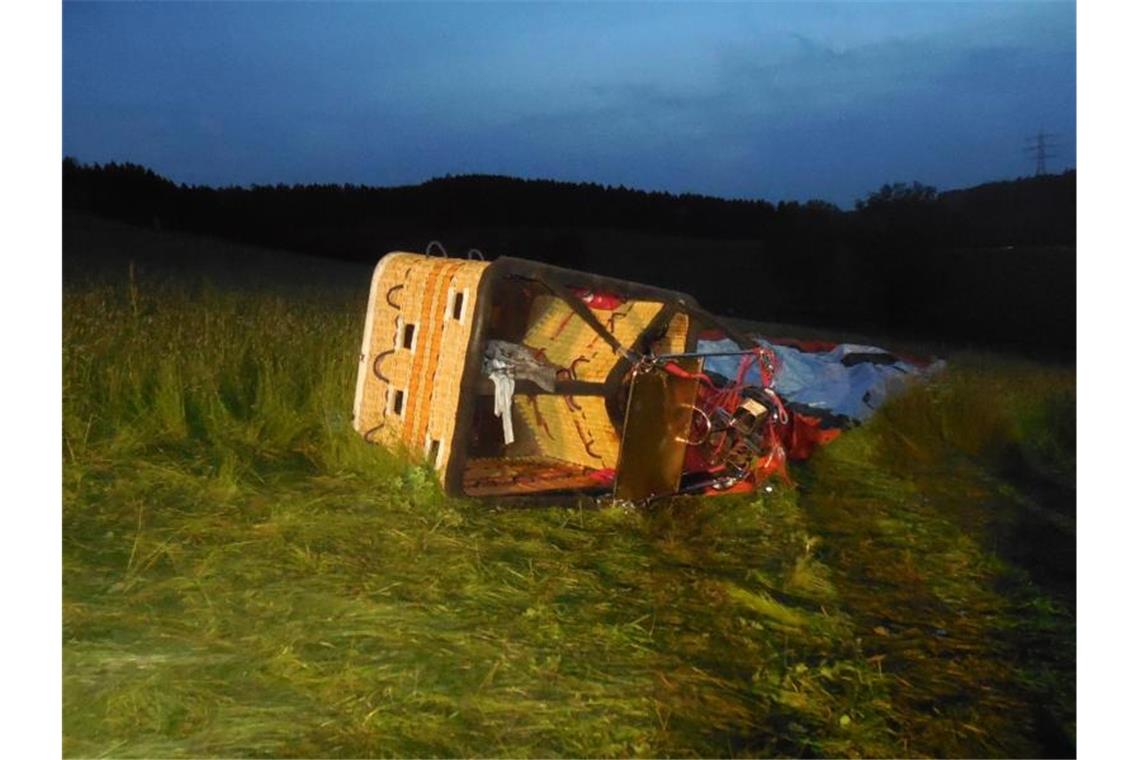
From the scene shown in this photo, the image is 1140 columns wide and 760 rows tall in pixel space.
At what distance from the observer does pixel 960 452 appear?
7914 millimetres

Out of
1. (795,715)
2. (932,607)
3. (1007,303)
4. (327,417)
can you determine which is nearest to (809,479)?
(932,607)

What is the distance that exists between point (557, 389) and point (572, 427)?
3.48 ft

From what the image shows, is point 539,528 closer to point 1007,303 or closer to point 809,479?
point 809,479

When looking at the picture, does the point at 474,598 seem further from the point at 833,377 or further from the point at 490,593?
the point at 833,377

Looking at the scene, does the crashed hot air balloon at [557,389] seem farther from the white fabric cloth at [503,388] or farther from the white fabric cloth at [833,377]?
the white fabric cloth at [833,377]

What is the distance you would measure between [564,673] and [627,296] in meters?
2.83

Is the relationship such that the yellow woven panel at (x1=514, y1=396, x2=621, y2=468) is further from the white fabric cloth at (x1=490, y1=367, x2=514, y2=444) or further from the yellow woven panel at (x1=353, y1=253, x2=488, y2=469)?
the yellow woven panel at (x1=353, y1=253, x2=488, y2=469)

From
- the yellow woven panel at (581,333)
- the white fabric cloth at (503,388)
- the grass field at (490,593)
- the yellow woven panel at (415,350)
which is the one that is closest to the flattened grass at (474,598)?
the grass field at (490,593)

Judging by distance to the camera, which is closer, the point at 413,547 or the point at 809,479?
the point at 413,547

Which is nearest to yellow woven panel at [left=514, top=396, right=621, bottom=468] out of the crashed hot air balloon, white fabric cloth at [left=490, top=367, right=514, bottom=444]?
the crashed hot air balloon

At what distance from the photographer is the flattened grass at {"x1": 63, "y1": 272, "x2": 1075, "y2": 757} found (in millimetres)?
3535

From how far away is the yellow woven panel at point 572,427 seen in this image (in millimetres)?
7043

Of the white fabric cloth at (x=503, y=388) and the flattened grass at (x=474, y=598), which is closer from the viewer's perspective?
the flattened grass at (x=474, y=598)

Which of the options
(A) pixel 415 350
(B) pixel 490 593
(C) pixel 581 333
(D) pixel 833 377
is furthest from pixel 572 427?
(D) pixel 833 377
